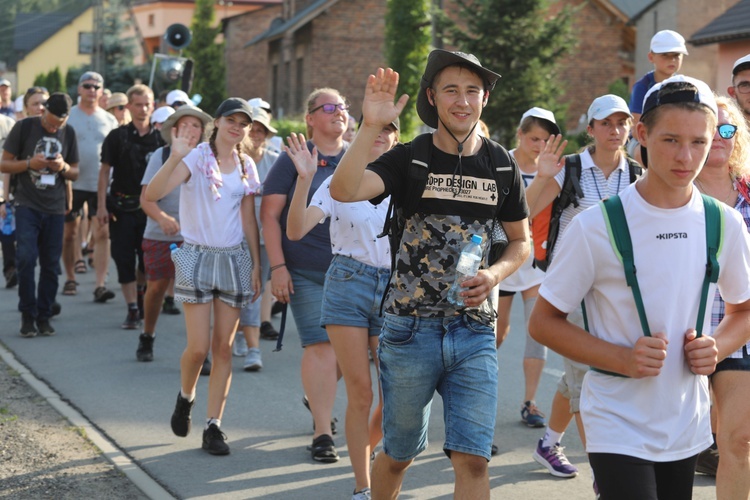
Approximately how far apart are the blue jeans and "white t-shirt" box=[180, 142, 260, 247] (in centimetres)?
416

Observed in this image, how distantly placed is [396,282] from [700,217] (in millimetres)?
1529

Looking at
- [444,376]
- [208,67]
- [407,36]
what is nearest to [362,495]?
[444,376]

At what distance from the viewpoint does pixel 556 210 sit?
686 centimetres

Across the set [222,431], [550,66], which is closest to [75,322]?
[222,431]

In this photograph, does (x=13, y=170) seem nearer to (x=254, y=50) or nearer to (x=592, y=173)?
(x=592, y=173)

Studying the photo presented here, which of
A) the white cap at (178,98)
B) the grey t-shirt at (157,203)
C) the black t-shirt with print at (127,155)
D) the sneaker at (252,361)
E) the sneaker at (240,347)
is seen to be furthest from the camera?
the white cap at (178,98)

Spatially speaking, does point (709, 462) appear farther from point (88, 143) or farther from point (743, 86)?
point (88, 143)

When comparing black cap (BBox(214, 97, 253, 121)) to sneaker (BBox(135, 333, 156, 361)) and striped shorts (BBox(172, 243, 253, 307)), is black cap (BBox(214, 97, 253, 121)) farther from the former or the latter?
sneaker (BBox(135, 333, 156, 361))

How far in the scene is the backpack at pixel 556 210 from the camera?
22.3 feet

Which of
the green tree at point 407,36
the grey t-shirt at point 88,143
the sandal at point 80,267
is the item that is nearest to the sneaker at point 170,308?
the grey t-shirt at point 88,143

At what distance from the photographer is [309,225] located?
613 cm

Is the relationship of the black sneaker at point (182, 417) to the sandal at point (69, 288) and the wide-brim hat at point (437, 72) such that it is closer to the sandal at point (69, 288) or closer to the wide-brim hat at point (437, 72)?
the wide-brim hat at point (437, 72)

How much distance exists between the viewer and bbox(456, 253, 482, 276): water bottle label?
15.4ft

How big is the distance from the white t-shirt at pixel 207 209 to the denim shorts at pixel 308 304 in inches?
24.5
